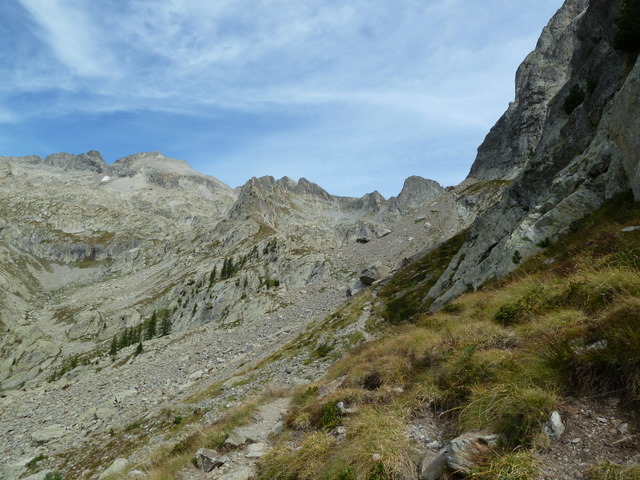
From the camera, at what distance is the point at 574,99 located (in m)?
33.8

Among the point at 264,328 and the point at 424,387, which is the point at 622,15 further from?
the point at 264,328

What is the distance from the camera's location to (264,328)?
174ft

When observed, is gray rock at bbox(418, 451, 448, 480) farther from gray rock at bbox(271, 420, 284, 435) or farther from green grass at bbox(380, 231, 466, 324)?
green grass at bbox(380, 231, 466, 324)

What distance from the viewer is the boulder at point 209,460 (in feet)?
36.2

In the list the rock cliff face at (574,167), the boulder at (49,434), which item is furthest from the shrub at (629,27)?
the boulder at (49,434)

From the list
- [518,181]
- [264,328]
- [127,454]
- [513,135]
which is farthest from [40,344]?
[513,135]

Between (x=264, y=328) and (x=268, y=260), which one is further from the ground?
(x=268, y=260)

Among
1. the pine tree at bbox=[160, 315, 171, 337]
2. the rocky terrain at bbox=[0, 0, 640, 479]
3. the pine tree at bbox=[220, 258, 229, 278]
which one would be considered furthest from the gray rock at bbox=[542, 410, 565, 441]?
the pine tree at bbox=[220, 258, 229, 278]

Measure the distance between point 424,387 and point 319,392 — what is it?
5942 millimetres

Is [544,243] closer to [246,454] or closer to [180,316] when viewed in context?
[246,454]

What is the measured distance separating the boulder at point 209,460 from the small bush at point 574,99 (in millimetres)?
40569

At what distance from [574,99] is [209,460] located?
42.4 metres

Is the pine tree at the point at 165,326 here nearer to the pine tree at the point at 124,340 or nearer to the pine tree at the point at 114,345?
the pine tree at the point at 124,340

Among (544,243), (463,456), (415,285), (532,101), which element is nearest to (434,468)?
(463,456)
